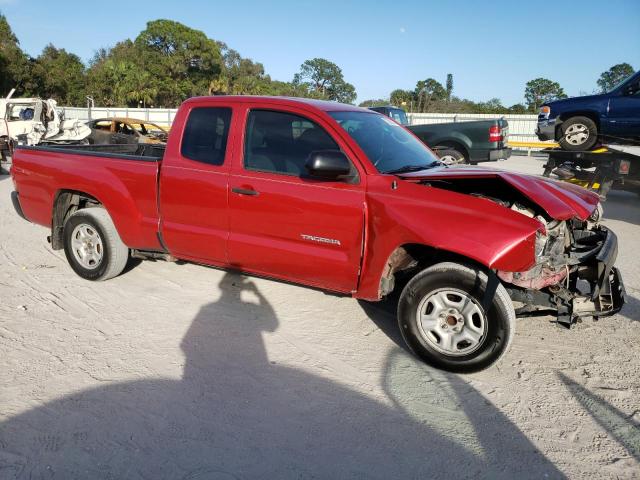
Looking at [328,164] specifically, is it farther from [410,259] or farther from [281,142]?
[410,259]

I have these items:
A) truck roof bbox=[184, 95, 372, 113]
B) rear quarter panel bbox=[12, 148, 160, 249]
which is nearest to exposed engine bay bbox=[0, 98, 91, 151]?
rear quarter panel bbox=[12, 148, 160, 249]

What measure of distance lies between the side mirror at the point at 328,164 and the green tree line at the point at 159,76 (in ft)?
124

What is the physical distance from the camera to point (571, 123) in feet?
32.7

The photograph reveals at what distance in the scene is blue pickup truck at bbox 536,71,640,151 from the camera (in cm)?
922

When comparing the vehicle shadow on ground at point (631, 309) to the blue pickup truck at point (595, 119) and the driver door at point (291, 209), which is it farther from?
the blue pickup truck at point (595, 119)

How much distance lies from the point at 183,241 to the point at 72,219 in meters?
1.46

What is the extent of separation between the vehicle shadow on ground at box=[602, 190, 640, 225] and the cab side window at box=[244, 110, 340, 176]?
23.5 ft

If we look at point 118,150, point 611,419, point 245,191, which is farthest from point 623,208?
point 118,150

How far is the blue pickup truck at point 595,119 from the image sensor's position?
9.22 metres

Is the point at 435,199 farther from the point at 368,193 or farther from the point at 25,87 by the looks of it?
the point at 25,87

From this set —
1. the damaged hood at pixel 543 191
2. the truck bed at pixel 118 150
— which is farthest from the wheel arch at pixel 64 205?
the damaged hood at pixel 543 191

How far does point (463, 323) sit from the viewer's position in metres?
3.40

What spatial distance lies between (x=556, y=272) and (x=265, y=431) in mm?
2242

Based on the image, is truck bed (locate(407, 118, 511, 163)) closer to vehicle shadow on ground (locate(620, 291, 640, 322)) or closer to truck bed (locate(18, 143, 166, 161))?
truck bed (locate(18, 143, 166, 161))
